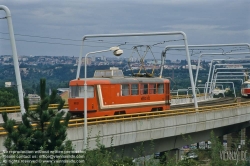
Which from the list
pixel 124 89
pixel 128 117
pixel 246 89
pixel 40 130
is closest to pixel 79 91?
pixel 128 117

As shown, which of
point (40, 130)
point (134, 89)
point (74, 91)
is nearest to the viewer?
point (40, 130)

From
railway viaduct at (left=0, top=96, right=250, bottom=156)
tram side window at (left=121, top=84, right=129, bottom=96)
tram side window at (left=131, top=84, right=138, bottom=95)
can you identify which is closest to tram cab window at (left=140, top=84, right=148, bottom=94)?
tram side window at (left=131, top=84, right=138, bottom=95)

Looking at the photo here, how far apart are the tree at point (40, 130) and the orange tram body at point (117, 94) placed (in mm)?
11831

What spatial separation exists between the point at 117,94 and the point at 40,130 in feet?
50.0

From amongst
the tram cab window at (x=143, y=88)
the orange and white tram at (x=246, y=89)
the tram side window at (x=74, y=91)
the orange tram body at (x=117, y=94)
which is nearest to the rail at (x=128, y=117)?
the orange tram body at (x=117, y=94)

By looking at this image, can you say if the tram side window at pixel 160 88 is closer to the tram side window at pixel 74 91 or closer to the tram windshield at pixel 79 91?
the tram windshield at pixel 79 91

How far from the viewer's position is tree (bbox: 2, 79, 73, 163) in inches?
940

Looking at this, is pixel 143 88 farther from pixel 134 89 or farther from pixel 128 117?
pixel 128 117

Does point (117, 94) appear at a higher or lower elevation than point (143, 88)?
lower

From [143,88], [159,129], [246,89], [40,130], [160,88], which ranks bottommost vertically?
[246,89]

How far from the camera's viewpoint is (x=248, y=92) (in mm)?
84062

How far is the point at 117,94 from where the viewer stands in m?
40.2

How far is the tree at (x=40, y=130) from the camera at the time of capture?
23.9 m

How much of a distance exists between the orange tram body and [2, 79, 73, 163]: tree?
1183 cm
